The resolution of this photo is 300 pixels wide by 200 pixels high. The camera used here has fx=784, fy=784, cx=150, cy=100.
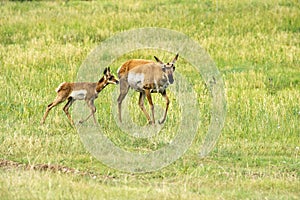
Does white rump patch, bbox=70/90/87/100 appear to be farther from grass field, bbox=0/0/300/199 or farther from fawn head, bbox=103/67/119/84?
grass field, bbox=0/0/300/199

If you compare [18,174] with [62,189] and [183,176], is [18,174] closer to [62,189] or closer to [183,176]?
[62,189]

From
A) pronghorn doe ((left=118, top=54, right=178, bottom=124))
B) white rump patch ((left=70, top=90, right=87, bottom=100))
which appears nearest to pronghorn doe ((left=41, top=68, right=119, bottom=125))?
white rump patch ((left=70, top=90, right=87, bottom=100))

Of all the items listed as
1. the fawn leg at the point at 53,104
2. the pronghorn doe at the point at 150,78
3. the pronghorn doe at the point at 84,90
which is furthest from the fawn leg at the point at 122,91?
the fawn leg at the point at 53,104

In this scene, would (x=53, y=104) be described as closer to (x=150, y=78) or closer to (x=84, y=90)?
(x=84, y=90)

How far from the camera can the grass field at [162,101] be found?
8.73 metres

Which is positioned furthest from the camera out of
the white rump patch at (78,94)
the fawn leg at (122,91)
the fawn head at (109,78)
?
the fawn leg at (122,91)

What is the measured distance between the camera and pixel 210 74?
16.6m

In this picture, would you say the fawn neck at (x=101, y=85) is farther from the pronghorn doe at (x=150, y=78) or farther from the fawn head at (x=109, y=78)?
the pronghorn doe at (x=150, y=78)

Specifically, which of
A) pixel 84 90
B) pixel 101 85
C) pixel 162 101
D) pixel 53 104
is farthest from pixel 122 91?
pixel 162 101

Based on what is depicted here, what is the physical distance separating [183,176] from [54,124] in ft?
11.8

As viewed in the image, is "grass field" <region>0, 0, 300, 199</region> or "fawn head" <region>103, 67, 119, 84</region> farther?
"fawn head" <region>103, 67, 119, 84</region>

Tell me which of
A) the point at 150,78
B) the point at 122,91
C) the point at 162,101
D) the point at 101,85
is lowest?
the point at 162,101

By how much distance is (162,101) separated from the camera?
14.3 metres

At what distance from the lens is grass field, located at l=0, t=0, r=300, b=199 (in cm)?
873
